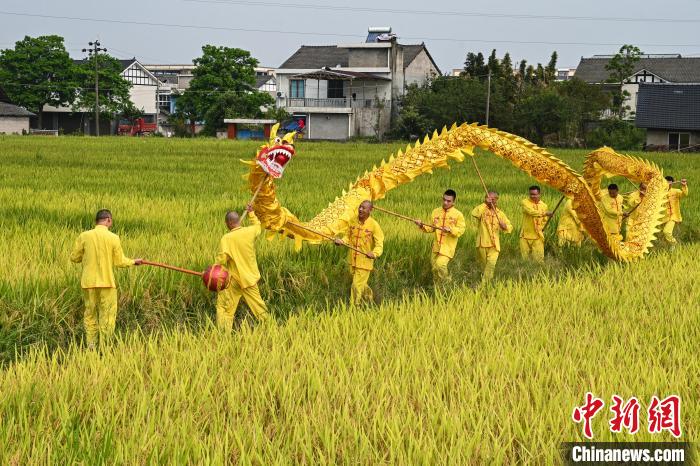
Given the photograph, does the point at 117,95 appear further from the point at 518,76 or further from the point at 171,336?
the point at 171,336

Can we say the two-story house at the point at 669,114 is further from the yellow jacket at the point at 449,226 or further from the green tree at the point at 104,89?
the yellow jacket at the point at 449,226

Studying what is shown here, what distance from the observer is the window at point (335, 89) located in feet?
157

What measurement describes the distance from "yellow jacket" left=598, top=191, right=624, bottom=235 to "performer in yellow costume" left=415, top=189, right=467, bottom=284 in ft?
11.3

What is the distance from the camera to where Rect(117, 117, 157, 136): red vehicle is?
57934 mm

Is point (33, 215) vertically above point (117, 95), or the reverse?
point (117, 95)

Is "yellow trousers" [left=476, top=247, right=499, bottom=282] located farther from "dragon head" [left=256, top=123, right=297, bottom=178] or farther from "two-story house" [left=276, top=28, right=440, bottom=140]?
"two-story house" [left=276, top=28, right=440, bottom=140]

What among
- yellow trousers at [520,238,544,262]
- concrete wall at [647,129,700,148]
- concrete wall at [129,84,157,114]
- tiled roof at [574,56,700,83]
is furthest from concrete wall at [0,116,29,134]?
yellow trousers at [520,238,544,262]

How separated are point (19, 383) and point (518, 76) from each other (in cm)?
4716

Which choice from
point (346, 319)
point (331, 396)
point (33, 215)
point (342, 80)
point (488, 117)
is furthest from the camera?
point (342, 80)

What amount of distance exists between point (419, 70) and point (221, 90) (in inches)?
490

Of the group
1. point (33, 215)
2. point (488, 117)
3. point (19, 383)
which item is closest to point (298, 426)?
point (19, 383)

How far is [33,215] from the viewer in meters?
11.3

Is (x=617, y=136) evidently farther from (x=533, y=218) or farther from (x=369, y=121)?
(x=533, y=218)

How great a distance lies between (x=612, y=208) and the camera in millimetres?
11867
